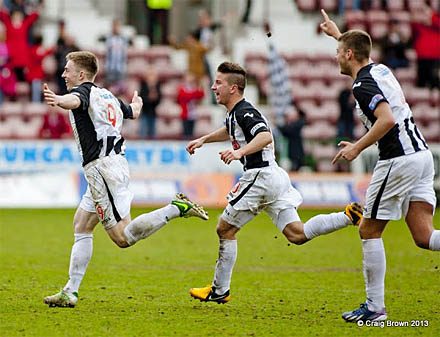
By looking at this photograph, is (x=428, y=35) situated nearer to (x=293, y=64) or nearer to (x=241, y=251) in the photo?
(x=293, y=64)

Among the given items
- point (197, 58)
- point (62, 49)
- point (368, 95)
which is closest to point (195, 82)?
point (197, 58)

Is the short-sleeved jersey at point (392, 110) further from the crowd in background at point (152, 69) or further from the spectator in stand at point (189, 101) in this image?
the spectator in stand at point (189, 101)

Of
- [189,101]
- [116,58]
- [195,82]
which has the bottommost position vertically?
[189,101]

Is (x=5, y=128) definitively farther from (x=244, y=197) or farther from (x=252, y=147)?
(x=252, y=147)

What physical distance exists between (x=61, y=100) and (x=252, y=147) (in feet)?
5.29

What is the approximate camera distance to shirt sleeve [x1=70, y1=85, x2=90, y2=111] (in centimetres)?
747

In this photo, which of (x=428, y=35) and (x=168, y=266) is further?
(x=428, y=35)

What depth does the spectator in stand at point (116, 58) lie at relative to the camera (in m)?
22.1

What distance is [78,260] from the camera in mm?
7859

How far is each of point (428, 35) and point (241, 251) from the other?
501 inches

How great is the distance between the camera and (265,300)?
843cm

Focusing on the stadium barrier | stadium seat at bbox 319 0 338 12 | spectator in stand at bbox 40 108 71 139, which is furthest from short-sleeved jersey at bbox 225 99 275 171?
stadium seat at bbox 319 0 338 12

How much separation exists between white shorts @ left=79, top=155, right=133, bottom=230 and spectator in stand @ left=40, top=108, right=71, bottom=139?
1267 cm

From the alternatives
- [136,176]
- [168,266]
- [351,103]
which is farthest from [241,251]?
[351,103]
